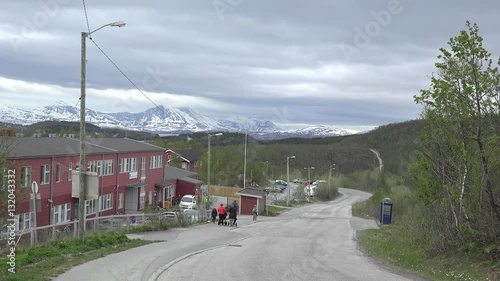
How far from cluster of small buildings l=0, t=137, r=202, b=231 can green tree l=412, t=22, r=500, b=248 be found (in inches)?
416

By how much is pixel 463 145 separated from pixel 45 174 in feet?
95.9

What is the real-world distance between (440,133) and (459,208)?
2.26m

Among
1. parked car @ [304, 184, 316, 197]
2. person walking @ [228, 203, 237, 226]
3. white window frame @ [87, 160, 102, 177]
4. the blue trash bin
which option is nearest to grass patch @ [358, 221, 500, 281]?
person walking @ [228, 203, 237, 226]

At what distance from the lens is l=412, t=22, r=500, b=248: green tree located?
1370 cm

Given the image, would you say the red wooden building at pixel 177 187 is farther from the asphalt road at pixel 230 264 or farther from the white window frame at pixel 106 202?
the asphalt road at pixel 230 264

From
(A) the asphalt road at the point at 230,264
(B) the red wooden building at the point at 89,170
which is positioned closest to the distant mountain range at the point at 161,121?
(B) the red wooden building at the point at 89,170

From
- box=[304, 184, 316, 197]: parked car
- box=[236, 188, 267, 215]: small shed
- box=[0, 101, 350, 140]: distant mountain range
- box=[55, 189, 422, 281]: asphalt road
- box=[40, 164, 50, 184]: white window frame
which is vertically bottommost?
box=[304, 184, 316, 197]: parked car

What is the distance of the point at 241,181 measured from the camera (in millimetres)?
92125

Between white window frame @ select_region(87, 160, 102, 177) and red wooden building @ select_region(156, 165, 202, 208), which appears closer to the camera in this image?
white window frame @ select_region(87, 160, 102, 177)

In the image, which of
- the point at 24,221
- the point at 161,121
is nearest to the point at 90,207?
the point at 24,221

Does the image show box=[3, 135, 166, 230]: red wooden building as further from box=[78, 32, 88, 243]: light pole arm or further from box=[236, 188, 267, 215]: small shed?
box=[236, 188, 267, 215]: small shed

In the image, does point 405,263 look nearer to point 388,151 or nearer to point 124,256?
point 124,256

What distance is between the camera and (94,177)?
1698cm

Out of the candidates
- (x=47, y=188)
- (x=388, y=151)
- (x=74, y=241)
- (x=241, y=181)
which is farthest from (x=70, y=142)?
(x=388, y=151)
